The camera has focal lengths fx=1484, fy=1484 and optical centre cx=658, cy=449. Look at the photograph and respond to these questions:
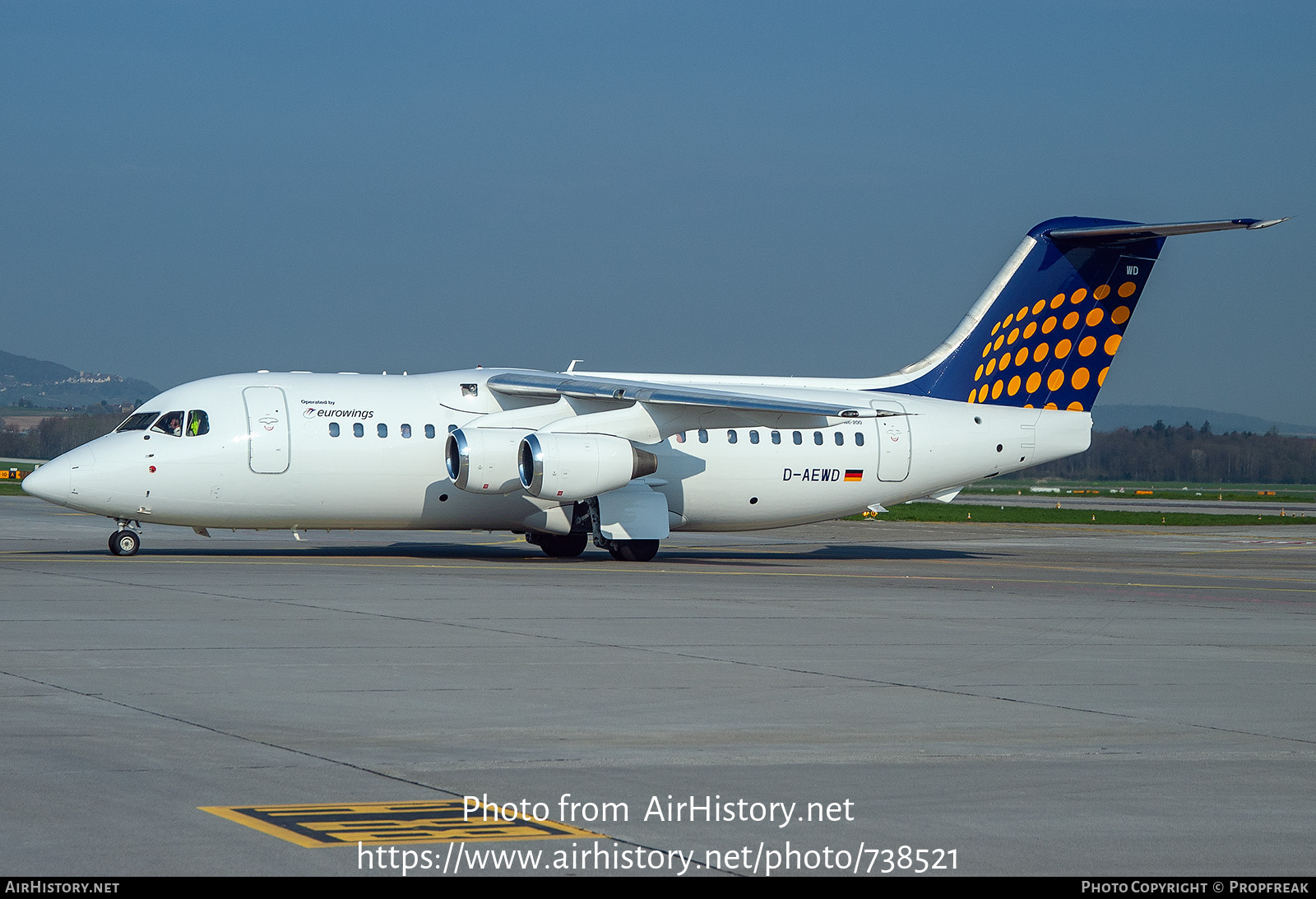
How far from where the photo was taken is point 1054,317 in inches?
1262

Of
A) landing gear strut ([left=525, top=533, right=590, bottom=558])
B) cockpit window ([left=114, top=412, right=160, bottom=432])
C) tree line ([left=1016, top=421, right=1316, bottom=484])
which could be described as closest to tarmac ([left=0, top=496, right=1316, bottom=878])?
cockpit window ([left=114, top=412, right=160, bottom=432])

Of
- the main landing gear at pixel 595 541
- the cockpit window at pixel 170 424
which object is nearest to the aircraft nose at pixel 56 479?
the cockpit window at pixel 170 424

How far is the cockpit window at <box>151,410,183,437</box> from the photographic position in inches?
1065

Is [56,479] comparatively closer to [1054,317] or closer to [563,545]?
[563,545]

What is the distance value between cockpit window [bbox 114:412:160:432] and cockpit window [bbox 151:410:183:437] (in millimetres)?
181

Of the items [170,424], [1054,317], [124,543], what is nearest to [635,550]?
[170,424]

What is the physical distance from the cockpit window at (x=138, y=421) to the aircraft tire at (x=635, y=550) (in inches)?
353

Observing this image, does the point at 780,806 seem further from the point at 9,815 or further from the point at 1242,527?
the point at 1242,527

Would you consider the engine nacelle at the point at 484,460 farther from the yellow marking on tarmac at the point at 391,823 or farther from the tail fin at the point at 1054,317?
the yellow marking on tarmac at the point at 391,823

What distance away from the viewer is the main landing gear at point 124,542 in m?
27.2

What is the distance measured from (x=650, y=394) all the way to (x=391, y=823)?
2012 cm

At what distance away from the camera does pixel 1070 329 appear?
32094 mm
